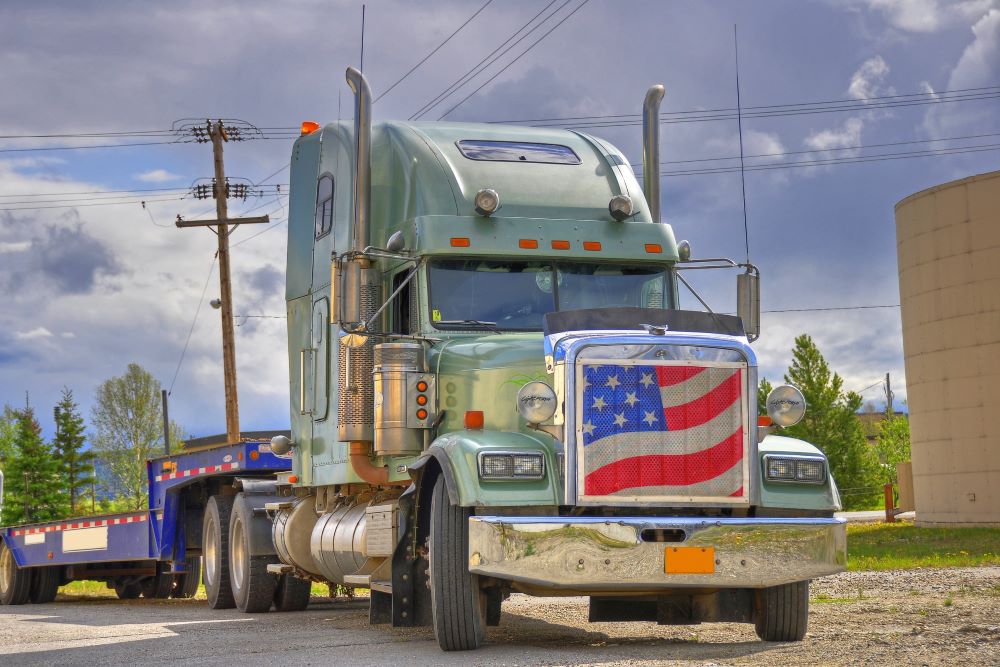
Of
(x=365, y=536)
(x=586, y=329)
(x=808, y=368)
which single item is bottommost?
(x=365, y=536)

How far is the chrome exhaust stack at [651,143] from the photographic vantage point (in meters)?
13.0

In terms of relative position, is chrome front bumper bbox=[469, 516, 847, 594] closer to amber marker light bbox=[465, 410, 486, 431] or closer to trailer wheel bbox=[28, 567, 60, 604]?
amber marker light bbox=[465, 410, 486, 431]

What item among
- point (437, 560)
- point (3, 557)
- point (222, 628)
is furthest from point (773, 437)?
point (3, 557)

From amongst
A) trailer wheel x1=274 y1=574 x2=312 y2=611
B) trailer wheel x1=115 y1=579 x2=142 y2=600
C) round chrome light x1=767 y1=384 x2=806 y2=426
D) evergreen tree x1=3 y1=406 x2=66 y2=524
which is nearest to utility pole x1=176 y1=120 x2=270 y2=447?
trailer wheel x1=115 y1=579 x2=142 y2=600

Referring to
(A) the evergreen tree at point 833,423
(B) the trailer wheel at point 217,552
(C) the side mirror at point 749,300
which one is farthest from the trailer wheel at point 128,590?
(A) the evergreen tree at point 833,423

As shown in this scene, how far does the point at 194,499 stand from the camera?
1875 centimetres

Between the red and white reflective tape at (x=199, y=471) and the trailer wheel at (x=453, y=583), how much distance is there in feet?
25.1

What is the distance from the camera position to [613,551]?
352 inches

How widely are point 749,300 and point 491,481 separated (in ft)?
11.5

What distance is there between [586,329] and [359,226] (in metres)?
2.97

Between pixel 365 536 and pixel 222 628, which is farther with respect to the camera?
pixel 222 628

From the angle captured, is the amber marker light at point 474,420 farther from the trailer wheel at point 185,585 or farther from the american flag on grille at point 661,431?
the trailer wheel at point 185,585

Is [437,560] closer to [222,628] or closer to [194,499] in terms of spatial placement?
[222,628]

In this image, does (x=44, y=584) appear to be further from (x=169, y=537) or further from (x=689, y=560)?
(x=689, y=560)
